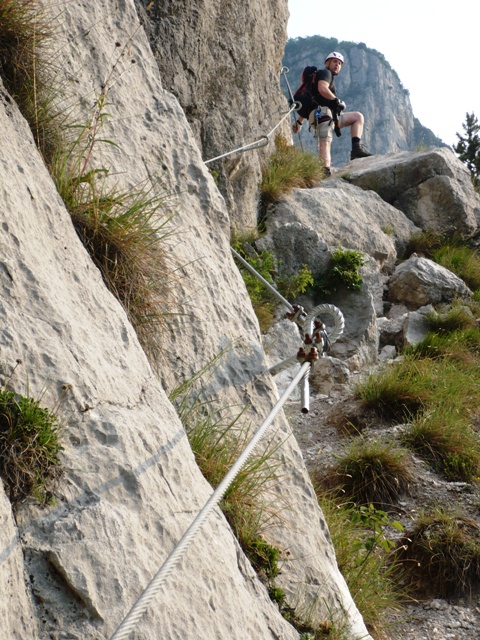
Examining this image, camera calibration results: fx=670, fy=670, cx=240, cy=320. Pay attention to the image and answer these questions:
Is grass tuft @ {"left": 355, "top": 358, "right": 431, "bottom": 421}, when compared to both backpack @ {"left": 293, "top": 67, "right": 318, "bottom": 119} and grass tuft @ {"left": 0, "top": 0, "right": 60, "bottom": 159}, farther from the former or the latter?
backpack @ {"left": 293, "top": 67, "right": 318, "bottom": 119}

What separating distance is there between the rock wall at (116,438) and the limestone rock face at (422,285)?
20.0 ft

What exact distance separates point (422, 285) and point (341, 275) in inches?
70.0

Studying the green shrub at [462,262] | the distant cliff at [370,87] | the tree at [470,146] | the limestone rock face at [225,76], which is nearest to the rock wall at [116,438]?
the limestone rock face at [225,76]

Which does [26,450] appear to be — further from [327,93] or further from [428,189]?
[428,189]

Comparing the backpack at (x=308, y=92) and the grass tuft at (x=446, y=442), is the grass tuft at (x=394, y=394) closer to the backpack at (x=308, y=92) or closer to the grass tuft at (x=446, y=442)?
the grass tuft at (x=446, y=442)

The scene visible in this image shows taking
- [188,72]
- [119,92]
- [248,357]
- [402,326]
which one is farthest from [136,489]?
[402,326]

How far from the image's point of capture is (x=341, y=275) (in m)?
8.91

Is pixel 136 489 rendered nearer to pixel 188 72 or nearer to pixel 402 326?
pixel 188 72

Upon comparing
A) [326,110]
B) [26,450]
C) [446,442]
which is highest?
[326,110]

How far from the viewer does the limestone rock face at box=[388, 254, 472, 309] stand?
32.9ft

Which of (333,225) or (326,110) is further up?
(326,110)

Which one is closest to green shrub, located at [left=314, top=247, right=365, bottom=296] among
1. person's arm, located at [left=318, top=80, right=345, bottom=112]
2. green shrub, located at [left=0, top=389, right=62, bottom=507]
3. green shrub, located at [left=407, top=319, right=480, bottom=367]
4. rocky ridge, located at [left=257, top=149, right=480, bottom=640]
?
rocky ridge, located at [left=257, top=149, right=480, bottom=640]

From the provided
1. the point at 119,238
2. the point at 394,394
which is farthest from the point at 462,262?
the point at 119,238

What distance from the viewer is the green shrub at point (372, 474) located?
575 centimetres
